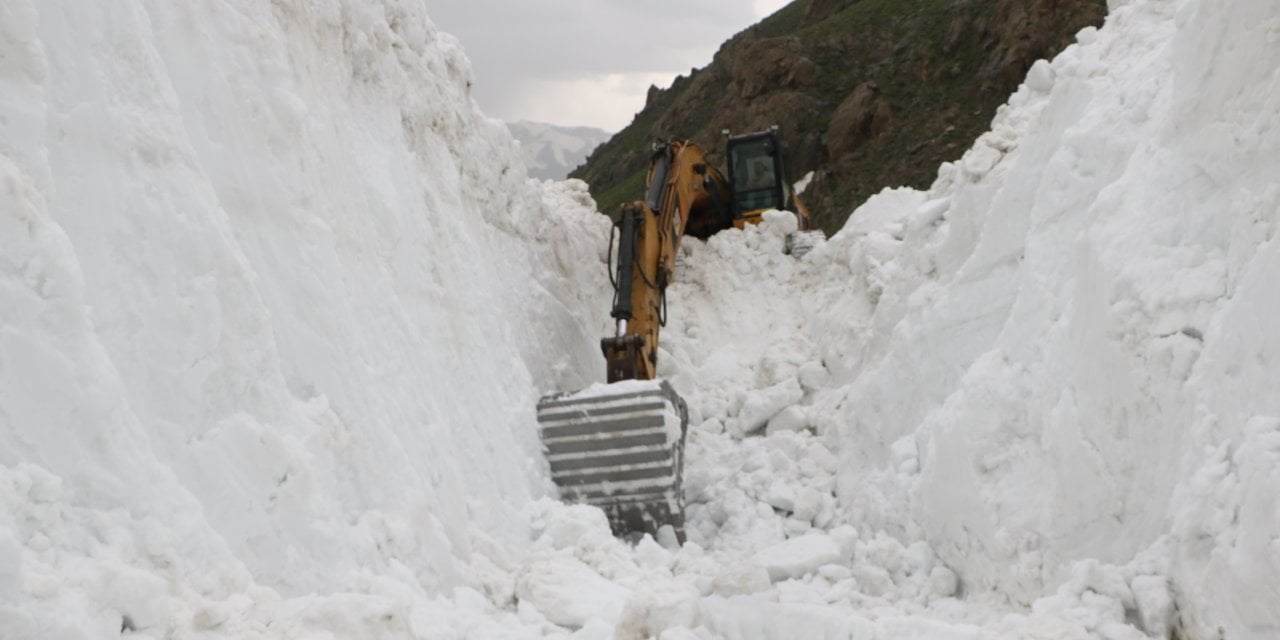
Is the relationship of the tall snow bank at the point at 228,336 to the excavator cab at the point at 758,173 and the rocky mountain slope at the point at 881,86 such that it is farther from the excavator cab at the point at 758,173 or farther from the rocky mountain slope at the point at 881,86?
the rocky mountain slope at the point at 881,86

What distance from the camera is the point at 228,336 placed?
15.6 feet

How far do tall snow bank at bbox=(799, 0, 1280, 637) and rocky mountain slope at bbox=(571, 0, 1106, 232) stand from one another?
2863 centimetres

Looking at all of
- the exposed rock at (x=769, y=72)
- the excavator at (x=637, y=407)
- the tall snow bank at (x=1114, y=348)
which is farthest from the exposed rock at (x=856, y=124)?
the tall snow bank at (x=1114, y=348)

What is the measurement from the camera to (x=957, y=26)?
41844mm

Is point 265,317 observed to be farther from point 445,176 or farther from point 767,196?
point 767,196

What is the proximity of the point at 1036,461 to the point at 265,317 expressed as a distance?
3.95 meters

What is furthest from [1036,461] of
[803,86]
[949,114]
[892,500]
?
[803,86]

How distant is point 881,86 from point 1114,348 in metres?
38.6

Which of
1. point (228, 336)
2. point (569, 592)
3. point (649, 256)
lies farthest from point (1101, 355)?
point (649, 256)

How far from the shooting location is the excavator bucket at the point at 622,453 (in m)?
7.71

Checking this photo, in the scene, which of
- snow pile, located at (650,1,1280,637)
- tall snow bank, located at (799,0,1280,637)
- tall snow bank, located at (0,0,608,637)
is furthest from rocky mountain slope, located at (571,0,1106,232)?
tall snow bank, located at (0,0,608,637)

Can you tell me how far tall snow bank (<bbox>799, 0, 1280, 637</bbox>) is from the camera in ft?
14.1

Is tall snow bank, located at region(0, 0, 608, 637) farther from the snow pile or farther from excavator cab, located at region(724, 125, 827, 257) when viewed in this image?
excavator cab, located at region(724, 125, 827, 257)

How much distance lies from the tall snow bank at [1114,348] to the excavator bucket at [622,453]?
51.7 inches
